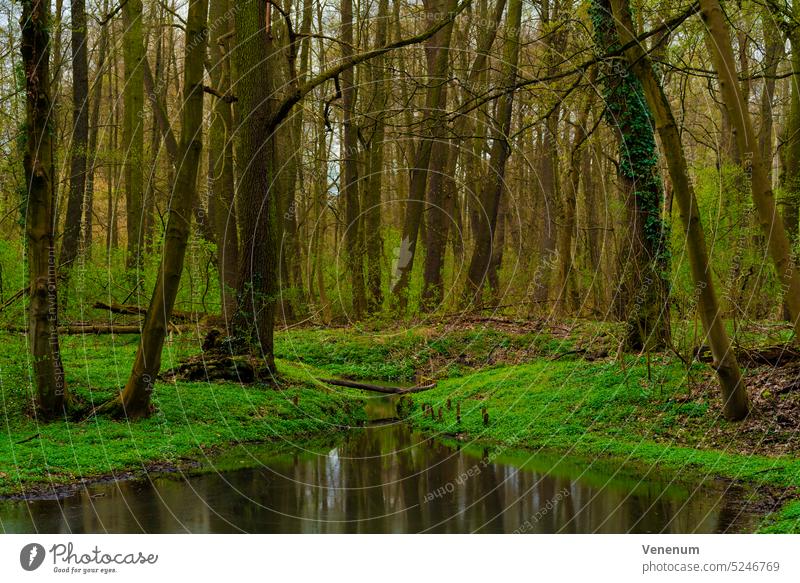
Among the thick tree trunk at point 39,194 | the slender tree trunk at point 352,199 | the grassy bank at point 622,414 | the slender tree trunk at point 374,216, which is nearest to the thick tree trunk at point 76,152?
the grassy bank at point 622,414

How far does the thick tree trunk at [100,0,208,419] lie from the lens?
10.3m

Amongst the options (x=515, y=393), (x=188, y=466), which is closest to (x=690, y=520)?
(x=188, y=466)

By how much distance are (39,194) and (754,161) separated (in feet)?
25.8

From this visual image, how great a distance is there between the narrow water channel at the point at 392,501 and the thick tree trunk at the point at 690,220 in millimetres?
1662

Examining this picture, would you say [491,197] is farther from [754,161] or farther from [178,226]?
[754,161]

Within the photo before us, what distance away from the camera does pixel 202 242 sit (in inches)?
646

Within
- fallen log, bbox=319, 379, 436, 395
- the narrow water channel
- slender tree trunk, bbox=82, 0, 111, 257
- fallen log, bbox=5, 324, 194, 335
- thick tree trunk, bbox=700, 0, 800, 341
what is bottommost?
the narrow water channel

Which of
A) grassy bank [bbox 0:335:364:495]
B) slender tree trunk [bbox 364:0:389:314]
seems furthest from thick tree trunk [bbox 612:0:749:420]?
slender tree trunk [bbox 364:0:389:314]

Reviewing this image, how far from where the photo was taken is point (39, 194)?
9.61 metres

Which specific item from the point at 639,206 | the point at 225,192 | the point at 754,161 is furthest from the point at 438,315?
the point at 754,161

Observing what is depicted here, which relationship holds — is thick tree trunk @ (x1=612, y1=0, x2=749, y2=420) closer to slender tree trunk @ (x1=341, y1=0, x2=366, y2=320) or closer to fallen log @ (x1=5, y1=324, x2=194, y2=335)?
fallen log @ (x1=5, y1=324, x2=194, y2=335)

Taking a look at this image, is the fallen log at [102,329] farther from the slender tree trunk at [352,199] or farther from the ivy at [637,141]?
the slender tree trunk at [352,199]

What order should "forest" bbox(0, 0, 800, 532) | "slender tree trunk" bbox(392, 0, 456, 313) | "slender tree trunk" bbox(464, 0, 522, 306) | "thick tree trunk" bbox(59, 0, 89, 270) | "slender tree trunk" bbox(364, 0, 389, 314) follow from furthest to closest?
1. "slender tree trunk" bbox(364, 0, 389, 314)
2. "slender tree trunk" bbox(464, 0, 522, 306)
3. "slender tree trunk" bbox(392, 0, 456, 313)
4. "thick tree trunk" bbox(59, 0, 89, 270)
5. "forest" bbox(0, 0, 800, 532)

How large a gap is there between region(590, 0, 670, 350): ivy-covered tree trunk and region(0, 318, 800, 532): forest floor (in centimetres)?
69
